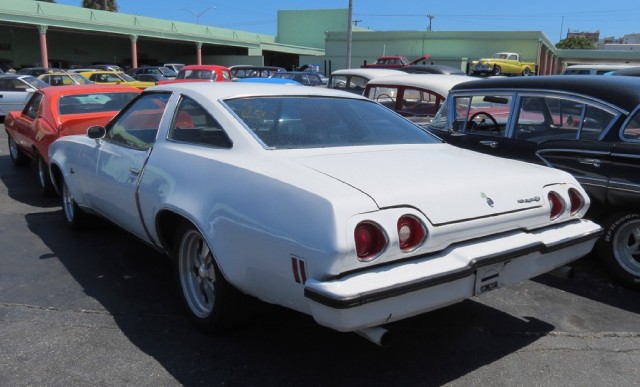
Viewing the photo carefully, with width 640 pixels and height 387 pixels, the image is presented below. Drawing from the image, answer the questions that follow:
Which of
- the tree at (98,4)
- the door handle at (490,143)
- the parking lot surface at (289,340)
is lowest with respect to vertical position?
the parking lot surface at (289,340)

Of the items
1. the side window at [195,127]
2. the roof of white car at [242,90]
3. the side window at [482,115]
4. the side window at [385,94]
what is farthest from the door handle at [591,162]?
the side window at [385,94]

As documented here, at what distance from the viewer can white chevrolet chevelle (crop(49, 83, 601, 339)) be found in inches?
99.9

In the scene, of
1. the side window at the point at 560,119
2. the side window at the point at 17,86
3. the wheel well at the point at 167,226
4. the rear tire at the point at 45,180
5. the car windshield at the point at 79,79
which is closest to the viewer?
the wheel well at the point at 167,226

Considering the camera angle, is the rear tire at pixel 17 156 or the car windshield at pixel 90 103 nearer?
the car windshield at pixel 90 103

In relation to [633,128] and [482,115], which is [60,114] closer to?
[482,115]

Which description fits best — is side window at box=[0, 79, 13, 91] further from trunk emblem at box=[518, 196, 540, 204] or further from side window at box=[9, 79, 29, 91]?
trunk emblem at box=[518, 196, 540, 204]

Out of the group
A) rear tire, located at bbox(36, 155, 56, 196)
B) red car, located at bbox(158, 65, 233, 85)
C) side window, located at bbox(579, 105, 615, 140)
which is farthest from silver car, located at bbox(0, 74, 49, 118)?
side window, located at bbox(579, 105, 615, 140)

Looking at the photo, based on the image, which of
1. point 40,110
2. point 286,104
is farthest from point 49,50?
point 286,104

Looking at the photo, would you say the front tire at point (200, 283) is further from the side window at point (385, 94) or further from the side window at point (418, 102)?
the side window at point (385, 94)

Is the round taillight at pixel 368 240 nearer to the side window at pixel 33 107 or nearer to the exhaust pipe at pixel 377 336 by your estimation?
the exhaust pipe at pixel 377 336

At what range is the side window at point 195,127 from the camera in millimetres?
3510

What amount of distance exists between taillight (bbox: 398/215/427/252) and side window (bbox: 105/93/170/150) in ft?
7.43

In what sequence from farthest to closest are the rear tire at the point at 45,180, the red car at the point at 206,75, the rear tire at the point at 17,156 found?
1. the red car at the point at 206,75
2. the rear tire at the point at 17,156
3. the rear tire at the point at 45,180

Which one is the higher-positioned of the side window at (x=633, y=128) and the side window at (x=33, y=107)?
the side window at (x=633, y=128)
